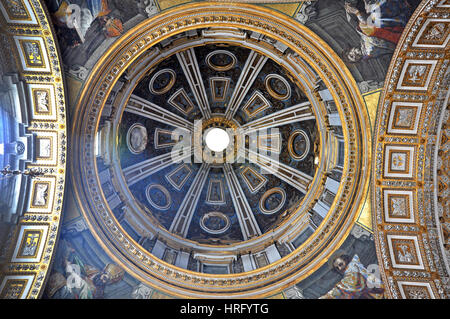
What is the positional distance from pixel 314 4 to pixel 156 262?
413 inches

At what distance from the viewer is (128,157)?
15977mm

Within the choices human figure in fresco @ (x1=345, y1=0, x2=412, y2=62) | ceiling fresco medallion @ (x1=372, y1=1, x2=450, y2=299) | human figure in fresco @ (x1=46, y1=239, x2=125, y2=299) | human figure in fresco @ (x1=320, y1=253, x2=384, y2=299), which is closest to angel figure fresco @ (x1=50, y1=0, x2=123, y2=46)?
human figure in fresco @ (x1=46, y1=239, x2=125, y2=299)

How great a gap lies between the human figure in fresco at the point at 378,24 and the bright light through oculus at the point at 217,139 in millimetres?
8605

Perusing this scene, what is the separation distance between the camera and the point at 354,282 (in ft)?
42.4

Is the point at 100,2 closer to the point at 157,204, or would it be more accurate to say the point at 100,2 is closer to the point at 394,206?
the point at 157,204

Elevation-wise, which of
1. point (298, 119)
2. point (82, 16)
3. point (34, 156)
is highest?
point (82, 16)

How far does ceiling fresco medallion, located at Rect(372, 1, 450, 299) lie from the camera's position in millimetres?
12023

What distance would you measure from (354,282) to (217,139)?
31.7 ft

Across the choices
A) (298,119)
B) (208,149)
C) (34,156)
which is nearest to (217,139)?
(208,149)

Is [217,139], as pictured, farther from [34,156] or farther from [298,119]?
[34,156]

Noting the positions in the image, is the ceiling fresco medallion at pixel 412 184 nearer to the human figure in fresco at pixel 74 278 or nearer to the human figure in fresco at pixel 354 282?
the human figure in fresco at pixel 354 282

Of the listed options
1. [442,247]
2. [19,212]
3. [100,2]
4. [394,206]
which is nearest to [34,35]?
[100,2]

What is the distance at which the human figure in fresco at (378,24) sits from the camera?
1059 centimetres

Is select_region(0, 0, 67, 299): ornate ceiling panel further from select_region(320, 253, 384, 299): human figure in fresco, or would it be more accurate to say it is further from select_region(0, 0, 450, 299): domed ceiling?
select_region(320, 253, 384, 299): human figure in fresco
